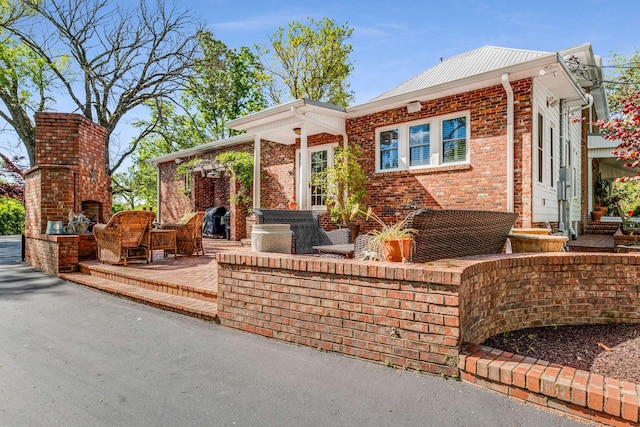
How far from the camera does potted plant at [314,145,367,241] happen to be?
830 cm

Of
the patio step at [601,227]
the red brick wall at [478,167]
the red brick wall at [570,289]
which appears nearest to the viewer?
the red brick wall at [570,289]

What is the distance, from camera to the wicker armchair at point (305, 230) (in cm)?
545

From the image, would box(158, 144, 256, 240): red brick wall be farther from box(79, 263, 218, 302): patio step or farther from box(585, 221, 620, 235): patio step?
box(585, 221, 620, 235): patio step

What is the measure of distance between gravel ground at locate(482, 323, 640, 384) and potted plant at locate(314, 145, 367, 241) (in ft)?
17.6

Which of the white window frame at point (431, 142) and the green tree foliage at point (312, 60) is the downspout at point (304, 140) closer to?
the white window frame at point (431, 142)

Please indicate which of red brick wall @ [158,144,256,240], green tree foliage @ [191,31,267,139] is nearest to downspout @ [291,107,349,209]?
red brick wall @ [158,144,256,240]

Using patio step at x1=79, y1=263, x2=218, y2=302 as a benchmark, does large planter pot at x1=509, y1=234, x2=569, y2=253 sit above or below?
above

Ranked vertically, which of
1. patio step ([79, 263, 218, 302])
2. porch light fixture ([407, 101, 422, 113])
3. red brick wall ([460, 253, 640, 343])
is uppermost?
porch light fixture ([407, 101, 422, 113])

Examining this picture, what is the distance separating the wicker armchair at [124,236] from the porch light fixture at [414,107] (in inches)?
209

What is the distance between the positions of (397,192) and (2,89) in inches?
693

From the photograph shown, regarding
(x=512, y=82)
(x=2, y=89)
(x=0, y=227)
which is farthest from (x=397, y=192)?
(x=0, y=227)

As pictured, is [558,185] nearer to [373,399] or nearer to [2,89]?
[373,399]

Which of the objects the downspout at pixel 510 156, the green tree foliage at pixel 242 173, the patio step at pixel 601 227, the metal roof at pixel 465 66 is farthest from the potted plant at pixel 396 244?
the patio step at pixel 601 227

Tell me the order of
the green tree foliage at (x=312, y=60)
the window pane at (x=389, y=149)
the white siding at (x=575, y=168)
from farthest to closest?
the green tree foliage at (x=312, y=60) → the white siding at (x=575, y=168) → the window pane at (x=389, y=149)
